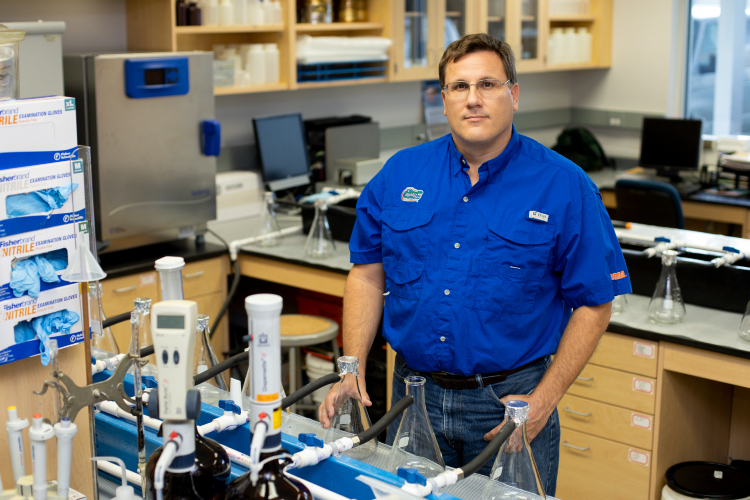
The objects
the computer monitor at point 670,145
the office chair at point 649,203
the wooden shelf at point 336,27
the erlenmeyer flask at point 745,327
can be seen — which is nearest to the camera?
the erlenmeyer flask at point 745,327

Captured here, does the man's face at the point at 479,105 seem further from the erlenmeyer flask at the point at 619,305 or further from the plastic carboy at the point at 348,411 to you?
the erlenmeyer flask at the point at 619,305

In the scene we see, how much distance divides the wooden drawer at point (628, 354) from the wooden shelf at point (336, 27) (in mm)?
2219

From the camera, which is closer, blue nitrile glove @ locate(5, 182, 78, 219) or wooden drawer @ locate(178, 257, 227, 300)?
blue nitrile glove @ locate(5, 182, 78, 219)

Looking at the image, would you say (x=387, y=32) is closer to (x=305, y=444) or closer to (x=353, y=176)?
(x=353, y=176)

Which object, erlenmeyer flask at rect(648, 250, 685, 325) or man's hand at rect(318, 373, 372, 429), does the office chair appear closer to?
erlenmeyer flask at rect(648, 250, 685, 325)

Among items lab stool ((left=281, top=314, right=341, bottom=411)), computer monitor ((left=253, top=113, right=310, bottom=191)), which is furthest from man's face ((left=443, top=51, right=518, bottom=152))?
computer monitor ((left=253, top=113, right=310, bottom=191))

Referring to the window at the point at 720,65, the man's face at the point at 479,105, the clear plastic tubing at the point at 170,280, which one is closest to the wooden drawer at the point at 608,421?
the man's face at the point at 479,105

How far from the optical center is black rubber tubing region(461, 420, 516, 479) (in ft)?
3.56

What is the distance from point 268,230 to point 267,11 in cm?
108

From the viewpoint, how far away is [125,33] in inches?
143

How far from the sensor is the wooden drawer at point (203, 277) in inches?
131

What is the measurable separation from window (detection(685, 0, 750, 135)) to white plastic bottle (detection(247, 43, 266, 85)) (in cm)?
335

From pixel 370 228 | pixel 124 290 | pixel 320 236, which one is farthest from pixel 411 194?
pixel 124 290

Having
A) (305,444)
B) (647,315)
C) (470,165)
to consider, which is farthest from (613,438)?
(305,444)
